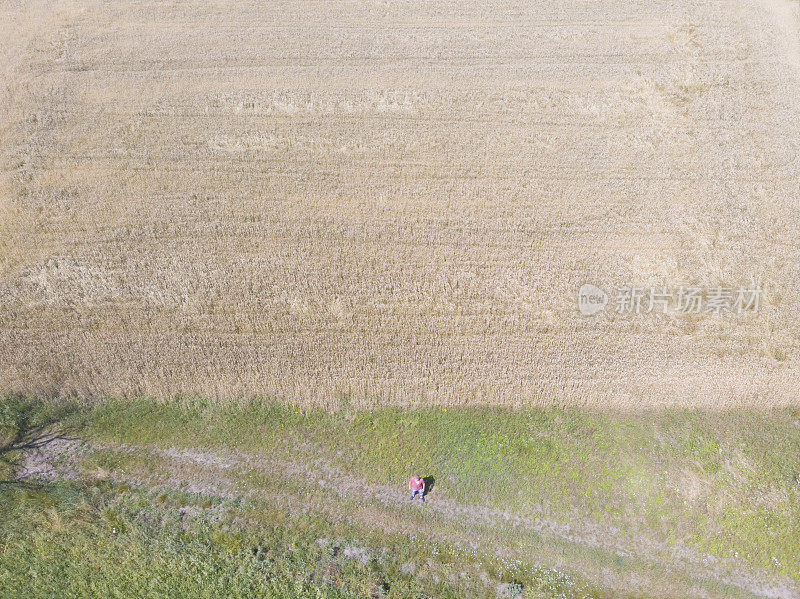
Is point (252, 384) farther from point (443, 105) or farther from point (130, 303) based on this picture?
point (443, 105)

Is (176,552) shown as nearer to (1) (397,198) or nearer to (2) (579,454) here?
(2) (579,454)

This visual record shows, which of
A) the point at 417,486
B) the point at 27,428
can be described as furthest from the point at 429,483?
the point at 27,428

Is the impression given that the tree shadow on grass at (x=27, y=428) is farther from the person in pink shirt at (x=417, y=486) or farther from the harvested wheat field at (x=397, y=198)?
the person in pink shirt at (x=417, y=486)

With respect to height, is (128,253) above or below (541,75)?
below

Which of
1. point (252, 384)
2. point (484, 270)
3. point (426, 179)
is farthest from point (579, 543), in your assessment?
point (426, 179)

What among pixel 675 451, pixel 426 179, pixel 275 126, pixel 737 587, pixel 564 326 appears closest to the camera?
pixel 737 587

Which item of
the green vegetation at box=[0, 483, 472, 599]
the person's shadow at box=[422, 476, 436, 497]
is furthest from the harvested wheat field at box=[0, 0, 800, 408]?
the green vegetation at box=[0, 483, 472, 599]
